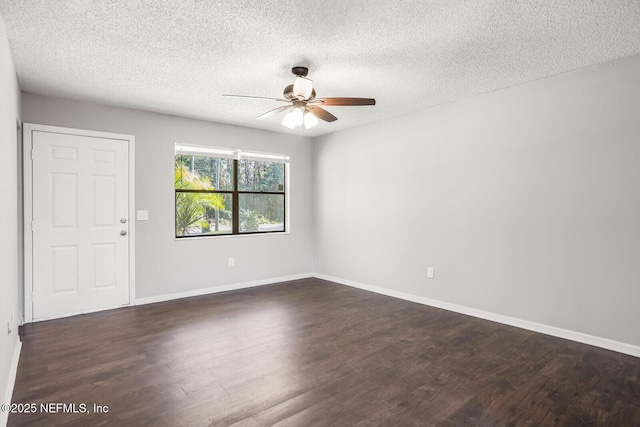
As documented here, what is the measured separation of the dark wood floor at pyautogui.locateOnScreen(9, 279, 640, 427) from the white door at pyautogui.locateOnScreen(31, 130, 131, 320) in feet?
1.00

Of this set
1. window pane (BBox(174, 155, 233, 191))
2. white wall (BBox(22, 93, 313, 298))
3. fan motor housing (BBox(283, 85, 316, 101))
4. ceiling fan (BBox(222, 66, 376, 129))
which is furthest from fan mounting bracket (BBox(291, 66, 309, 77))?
window pane (BBox(174, 155, 233, 191))

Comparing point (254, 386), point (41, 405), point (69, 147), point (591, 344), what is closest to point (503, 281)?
point (591, 344)

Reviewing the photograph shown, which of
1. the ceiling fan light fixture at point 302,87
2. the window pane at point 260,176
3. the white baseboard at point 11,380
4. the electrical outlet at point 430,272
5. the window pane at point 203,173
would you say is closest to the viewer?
the white baseboard at point 11,380

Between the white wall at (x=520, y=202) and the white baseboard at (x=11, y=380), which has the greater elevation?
the white wall at (x=520, y=202)

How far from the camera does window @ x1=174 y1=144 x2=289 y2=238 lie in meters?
4.68

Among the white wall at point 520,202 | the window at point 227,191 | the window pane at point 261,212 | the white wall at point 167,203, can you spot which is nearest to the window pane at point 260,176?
the window at point 227,191

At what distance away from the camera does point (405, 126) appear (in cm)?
446

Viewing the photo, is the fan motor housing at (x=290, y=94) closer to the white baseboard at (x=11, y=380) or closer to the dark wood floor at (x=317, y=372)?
the dark wood floor at (x=317, y=372)

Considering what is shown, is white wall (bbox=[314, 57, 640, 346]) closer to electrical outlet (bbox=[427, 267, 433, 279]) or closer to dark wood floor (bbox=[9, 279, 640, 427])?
electrical outlet (bbox=[427, 267, 433, 279])

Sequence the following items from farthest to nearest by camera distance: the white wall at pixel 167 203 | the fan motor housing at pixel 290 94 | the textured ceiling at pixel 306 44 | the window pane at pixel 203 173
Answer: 1. the window pane at pixel 203 173
2. the white wall at pixel 167 203
3. the fan motor housing at pixel 290 94
4. the textured ceiling at pixel 306 44

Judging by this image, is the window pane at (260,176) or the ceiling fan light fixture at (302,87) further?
the window pane at (260,176)

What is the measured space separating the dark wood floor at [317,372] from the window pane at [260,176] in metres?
2.13

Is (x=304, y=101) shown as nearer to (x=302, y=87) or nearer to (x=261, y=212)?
(x=302, y=87)

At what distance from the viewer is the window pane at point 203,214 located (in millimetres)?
4668
